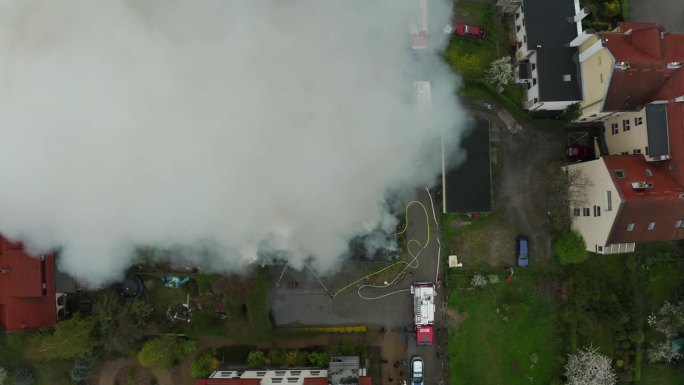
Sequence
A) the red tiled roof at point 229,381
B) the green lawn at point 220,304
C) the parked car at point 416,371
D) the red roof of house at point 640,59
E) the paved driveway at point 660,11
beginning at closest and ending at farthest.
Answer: the red roof of house at point 640,59, the red tiled roof at point 229,381, the green lawn at point 220,304, the parked car at point 416,371, the paved driveway at point 660,11

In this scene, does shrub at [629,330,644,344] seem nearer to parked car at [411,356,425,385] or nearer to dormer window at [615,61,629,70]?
parked car at [411,356,425,385]

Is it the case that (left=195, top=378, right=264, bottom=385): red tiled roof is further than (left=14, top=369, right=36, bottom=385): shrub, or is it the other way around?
(left=14, top=369, right=36, bottom=385): shrub

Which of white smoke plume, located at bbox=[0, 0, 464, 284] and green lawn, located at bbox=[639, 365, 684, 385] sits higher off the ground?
white smoke plume, located at bbox=[0, 0, 464, 284]

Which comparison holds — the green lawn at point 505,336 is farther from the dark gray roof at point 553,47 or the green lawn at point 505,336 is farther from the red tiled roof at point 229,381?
the red tiled roof at point 229,381

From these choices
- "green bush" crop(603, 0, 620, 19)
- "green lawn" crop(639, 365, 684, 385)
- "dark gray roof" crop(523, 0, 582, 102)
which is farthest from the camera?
"green lawn" crop(639, 365, 684, 385)


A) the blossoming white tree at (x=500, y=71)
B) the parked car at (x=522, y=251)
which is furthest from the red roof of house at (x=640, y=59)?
the parked car at (x=522, y=251)

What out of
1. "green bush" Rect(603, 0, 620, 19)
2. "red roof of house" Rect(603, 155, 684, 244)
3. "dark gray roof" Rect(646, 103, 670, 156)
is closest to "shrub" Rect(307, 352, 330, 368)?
"red roof of house" Rect(603, 155, 684, 244)

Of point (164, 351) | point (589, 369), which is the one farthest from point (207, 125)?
point (589, 369)
